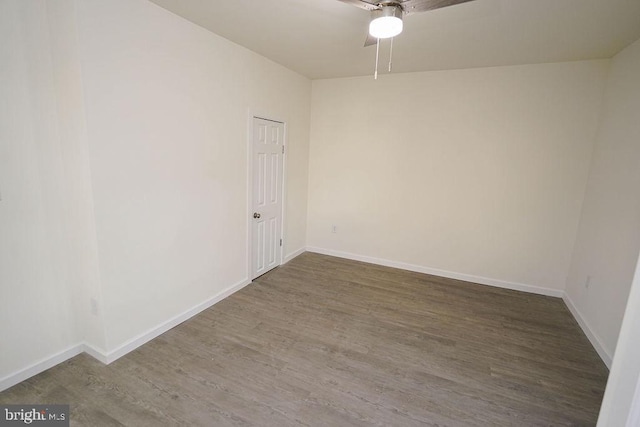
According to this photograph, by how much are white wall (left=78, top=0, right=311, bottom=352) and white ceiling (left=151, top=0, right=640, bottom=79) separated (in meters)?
0.28

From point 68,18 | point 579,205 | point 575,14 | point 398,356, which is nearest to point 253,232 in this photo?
point 398,356

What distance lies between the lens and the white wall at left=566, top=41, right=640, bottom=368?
2.32 metres

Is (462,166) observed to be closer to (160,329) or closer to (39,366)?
(160,329)

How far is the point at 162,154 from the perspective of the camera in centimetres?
236

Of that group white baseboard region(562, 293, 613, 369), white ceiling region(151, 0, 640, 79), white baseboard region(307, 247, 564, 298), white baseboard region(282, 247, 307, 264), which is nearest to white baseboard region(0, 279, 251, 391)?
white baseboard region(282, 247, 307, 264)

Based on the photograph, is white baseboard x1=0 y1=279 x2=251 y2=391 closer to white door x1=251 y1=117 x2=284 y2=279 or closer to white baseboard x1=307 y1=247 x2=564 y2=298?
white door x1=251 y1=117 x2=284 y2=279

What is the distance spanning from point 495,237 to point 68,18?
4419 mm

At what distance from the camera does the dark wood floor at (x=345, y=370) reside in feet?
5.92

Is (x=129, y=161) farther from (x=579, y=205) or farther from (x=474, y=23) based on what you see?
(x=579, y=205)

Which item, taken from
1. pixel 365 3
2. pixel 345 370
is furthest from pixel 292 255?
pixel 365 3

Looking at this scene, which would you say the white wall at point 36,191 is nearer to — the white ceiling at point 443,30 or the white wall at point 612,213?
the white ceiling at point 443,30

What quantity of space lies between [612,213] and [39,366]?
4.67m

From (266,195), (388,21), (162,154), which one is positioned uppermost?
(388,21)

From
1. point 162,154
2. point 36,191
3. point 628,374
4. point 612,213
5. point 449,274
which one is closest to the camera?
point 628,374
